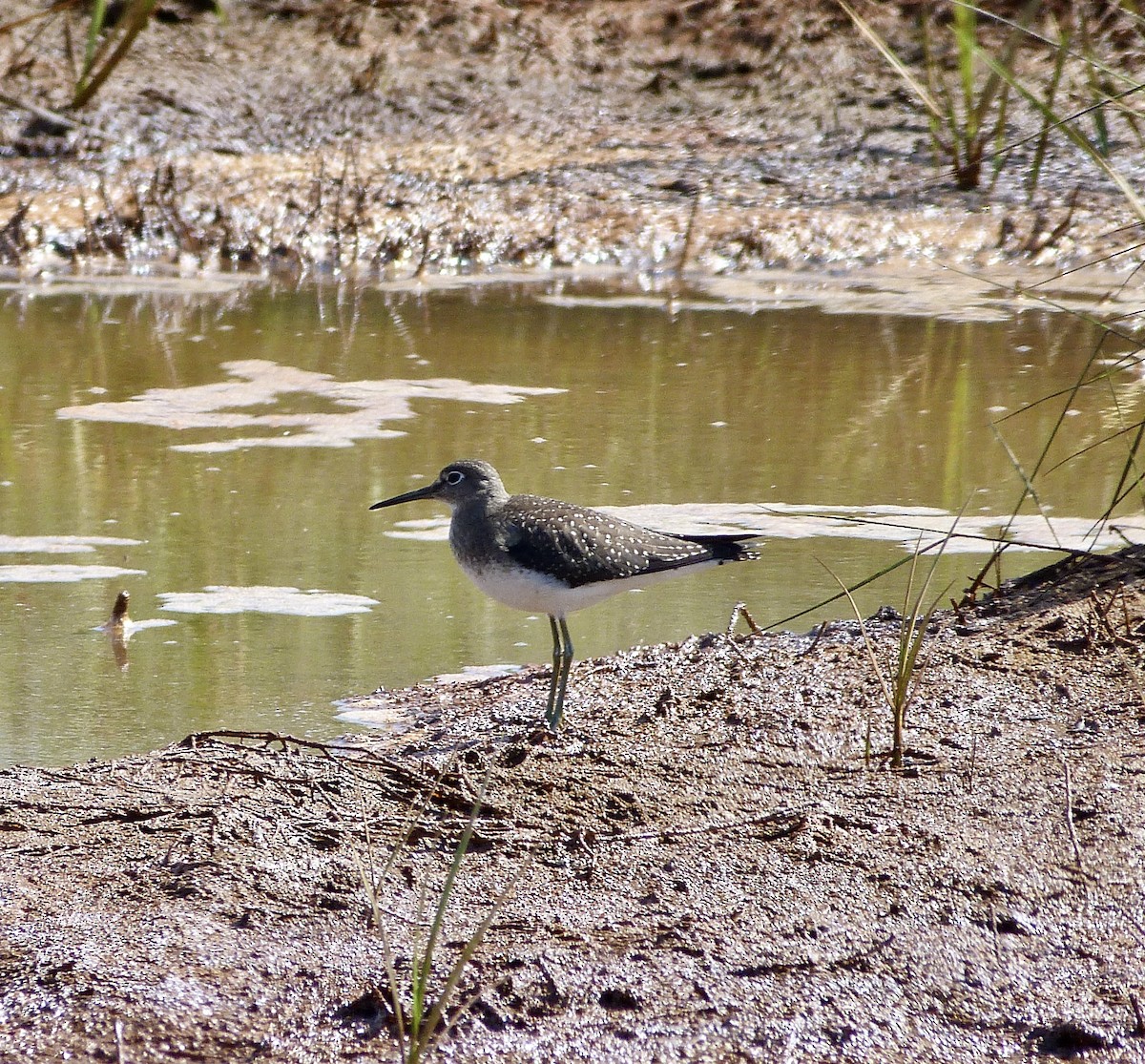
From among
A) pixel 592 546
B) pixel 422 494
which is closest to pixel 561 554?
pixel 592 546

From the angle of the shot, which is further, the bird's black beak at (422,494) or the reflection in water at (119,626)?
the bird's black beak at (422,494)

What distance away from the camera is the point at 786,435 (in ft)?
22.0

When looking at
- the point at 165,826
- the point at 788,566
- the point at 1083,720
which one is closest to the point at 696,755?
the point at 1083,720

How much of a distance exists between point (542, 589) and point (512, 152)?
7.56 meters

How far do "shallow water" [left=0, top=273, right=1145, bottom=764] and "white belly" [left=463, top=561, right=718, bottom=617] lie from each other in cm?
26

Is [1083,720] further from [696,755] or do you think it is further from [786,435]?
[786,435]

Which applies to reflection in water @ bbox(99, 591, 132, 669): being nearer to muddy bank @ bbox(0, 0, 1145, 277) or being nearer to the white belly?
the white belly

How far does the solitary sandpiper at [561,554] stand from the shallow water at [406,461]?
0.30 m

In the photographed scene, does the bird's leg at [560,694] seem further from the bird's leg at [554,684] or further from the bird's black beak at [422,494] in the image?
the bird's black beak at [422,494]

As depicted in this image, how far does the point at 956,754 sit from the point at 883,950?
0.93m

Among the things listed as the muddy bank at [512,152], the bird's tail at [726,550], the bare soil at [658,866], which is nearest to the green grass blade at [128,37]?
the bare soil at [658,866]

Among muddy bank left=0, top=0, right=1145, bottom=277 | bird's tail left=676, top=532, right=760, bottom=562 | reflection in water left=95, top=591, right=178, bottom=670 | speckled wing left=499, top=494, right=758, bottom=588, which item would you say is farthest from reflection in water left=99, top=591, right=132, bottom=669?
muddy bank left=0, top=0, right=1145, bottom=277

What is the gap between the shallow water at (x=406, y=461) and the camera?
4633mm

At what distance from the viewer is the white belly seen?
435cm
